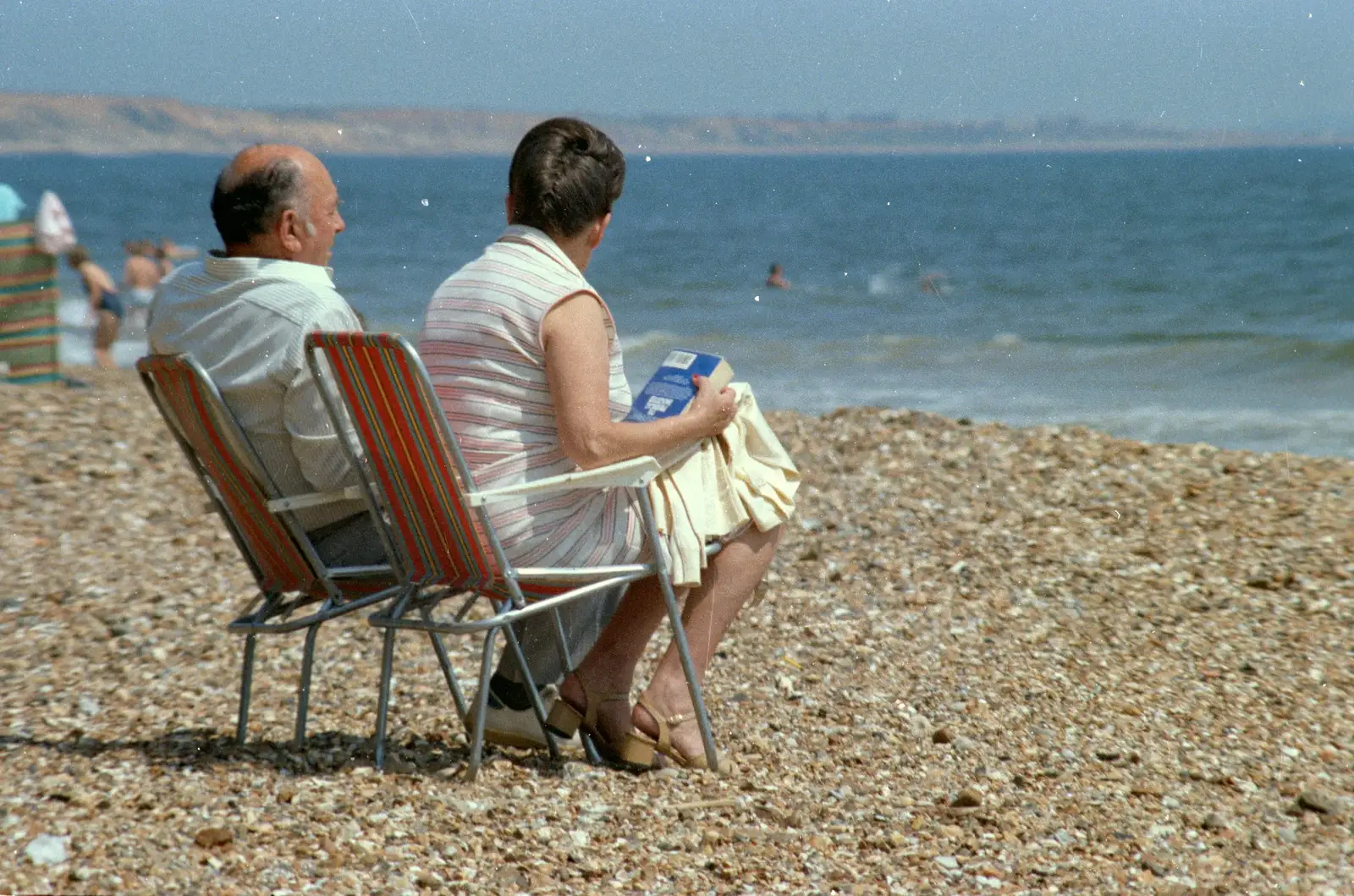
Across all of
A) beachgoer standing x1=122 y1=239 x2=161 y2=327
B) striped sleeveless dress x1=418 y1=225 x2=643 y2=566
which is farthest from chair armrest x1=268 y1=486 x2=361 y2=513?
beachgoer standing x1=122 y1=239 x2=161 y2=327

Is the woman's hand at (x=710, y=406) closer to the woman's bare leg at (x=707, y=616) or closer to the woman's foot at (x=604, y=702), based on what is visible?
the woman's bare leg at (x=707, y=616)

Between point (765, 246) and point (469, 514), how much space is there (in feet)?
130

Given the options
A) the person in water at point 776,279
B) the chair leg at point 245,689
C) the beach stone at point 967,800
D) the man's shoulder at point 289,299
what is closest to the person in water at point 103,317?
the chair leg at point 245,689

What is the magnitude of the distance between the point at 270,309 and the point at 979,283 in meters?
27.7

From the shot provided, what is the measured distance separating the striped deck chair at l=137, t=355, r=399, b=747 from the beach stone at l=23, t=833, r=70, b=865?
611mm

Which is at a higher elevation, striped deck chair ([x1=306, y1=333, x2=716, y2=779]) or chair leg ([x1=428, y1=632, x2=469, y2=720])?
striped deck chair ([x1=306, y1=333, x2=716, y2=779])

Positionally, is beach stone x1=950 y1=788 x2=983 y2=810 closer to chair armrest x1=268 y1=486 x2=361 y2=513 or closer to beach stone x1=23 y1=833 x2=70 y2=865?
chair armrest x1=268 y1=486 x2=361 y2=513

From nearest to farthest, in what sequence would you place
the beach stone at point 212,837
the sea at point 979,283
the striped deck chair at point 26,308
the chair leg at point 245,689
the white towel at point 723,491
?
the beach stone at point 212,837 → the white towel at point 723,491 → the chair leg at point 245,689 → the striped deck chair at point 26,308 → the sea at point 979,283

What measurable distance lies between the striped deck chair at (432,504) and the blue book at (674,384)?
0.58ft

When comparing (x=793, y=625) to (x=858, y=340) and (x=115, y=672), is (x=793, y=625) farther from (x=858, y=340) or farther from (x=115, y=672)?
(x=858, y=340)

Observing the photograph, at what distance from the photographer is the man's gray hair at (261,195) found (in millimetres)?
3029

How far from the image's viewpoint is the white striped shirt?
3.00m

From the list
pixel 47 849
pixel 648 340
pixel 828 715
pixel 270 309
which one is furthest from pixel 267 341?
pixel 648 340

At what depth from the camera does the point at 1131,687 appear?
4188mm
